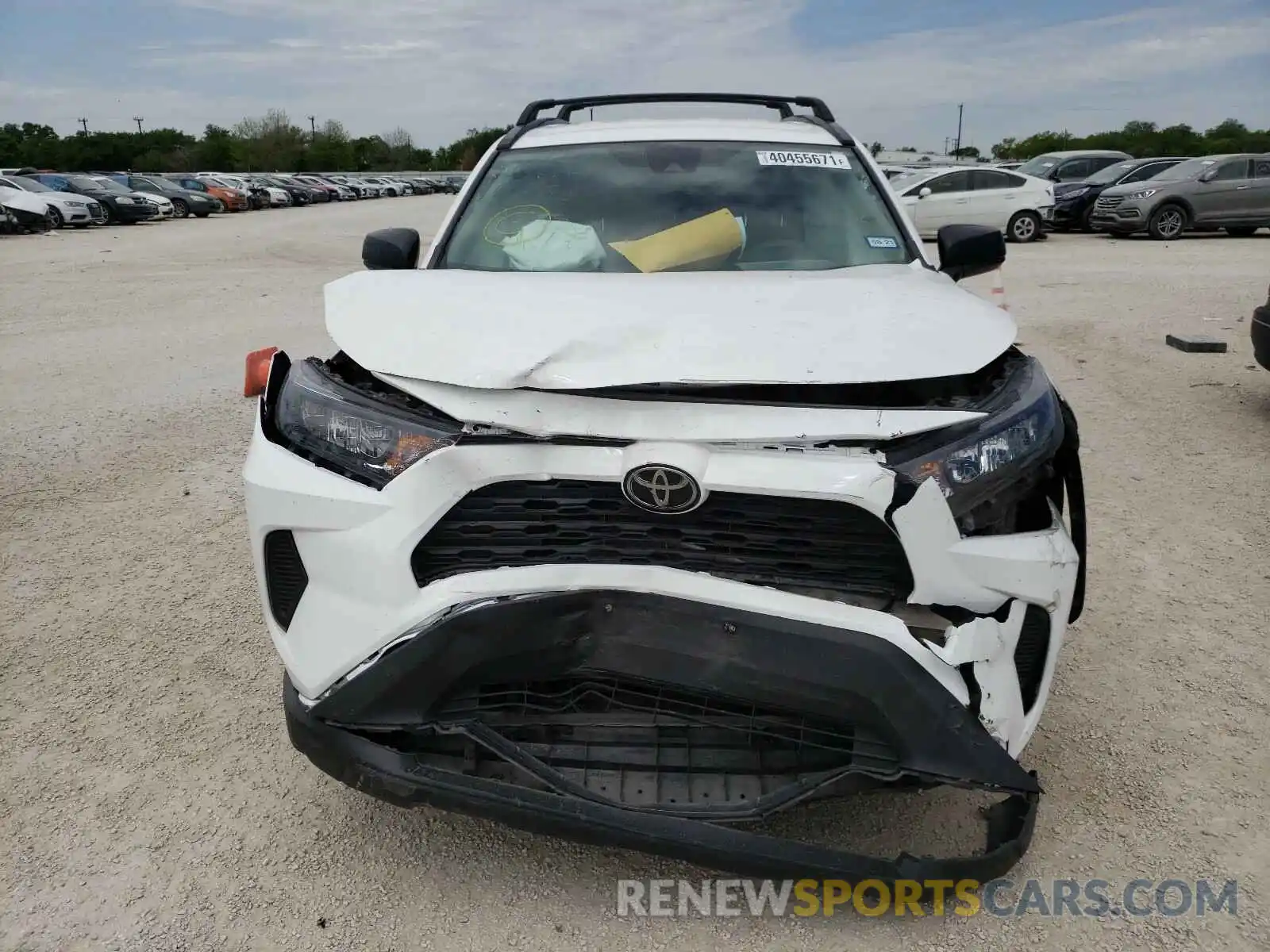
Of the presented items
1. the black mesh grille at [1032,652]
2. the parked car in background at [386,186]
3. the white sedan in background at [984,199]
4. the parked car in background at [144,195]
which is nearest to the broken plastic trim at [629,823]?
the black mesh grille at [1032,652]

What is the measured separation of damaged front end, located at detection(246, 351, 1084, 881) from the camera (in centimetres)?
179

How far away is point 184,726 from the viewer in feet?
9.09

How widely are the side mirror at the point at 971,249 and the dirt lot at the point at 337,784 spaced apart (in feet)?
4.39

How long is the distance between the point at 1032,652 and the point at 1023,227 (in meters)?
17.6

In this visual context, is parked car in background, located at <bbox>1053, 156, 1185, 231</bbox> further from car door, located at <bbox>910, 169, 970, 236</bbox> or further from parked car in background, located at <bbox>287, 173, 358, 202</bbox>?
parked car in background, located at <bbox>287, 173, 358, 202</bbox>

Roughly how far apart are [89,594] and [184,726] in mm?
1127

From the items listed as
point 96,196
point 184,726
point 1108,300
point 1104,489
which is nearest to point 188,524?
point 184,726

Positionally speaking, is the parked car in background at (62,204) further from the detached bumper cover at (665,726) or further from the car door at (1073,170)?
the detached bumper cover at (665,726)

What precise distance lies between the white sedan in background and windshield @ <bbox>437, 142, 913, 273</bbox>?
14.1 m

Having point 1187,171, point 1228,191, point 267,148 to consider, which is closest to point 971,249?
point 1228,191

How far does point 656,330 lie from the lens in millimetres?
1983

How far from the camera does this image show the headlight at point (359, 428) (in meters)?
1.90

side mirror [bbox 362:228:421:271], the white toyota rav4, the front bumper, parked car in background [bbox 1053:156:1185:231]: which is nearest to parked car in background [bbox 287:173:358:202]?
parked car in background [bbox 1053:156:1185:231]

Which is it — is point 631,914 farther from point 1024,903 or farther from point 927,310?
point 927,310
